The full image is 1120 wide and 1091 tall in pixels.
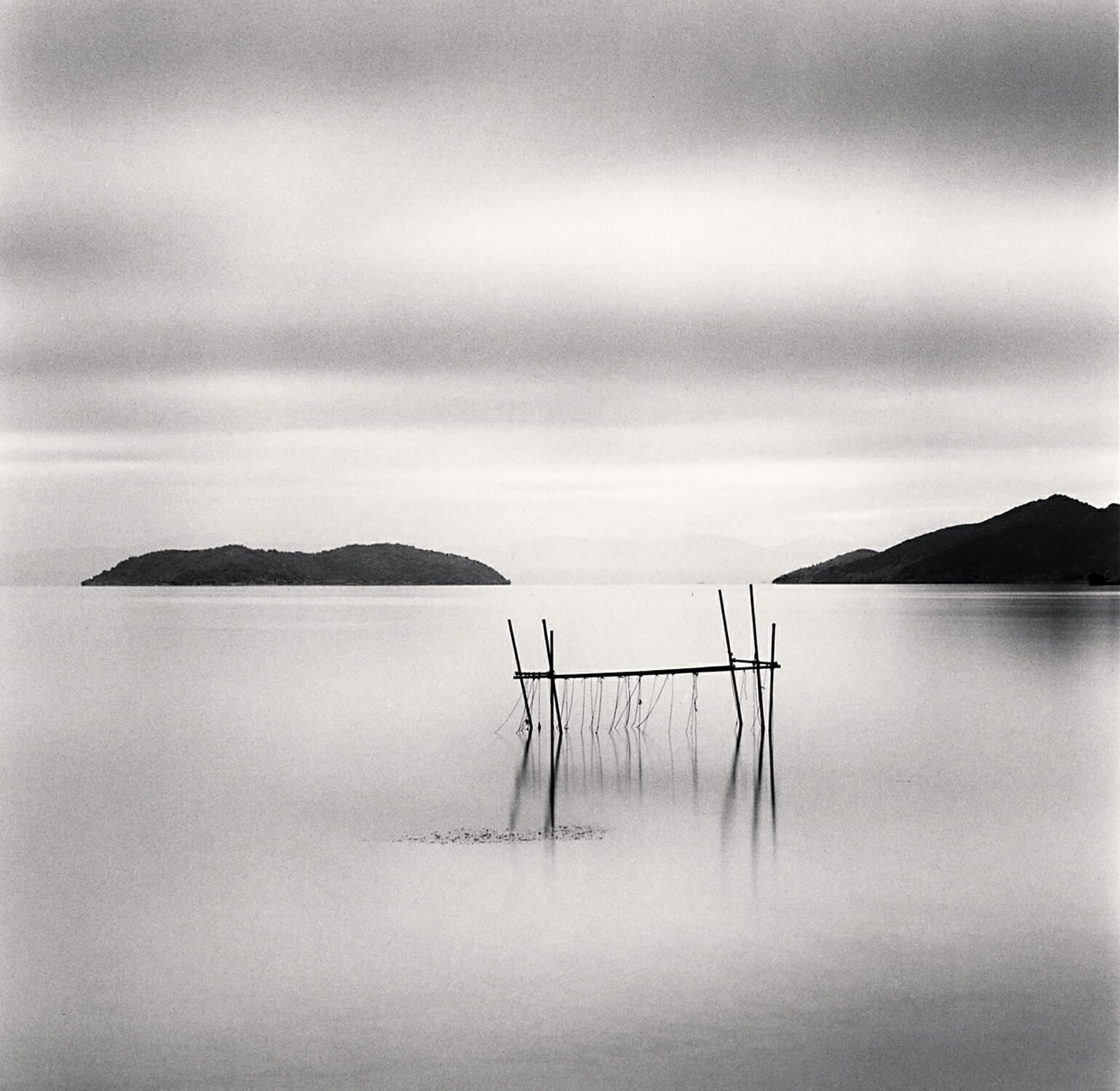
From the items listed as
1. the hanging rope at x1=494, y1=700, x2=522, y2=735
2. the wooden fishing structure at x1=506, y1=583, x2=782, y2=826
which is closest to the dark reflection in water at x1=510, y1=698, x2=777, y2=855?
the wooden fishing structure at x1=506, y1=583, x2=782, y2=826

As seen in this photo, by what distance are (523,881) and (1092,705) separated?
28.1 m

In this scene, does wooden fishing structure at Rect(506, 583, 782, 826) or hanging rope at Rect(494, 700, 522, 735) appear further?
hanging rope at Rect(494, 700, 522, 735)

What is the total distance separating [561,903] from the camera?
1577 cm

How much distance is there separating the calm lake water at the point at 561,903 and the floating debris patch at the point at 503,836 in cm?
33

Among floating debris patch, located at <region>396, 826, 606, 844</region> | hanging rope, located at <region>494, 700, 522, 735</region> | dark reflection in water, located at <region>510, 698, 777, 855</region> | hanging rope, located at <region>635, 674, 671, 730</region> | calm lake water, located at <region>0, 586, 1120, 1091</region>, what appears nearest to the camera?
calm lake water, located at <region>0, 586, 1120, 1091</region>

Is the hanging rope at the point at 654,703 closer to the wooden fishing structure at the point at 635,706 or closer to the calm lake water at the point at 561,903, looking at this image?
the wooden fishing structure at the point at 635,706

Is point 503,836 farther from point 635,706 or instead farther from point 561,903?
point 635,706

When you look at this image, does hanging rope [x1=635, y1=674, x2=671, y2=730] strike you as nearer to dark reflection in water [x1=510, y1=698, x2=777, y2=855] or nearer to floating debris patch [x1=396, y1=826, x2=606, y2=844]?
dark reflection in water [x1=510, y1=698, x2=777, y2=855]

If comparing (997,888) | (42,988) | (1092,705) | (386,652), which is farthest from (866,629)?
(42,988)

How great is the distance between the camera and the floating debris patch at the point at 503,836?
65.0ft

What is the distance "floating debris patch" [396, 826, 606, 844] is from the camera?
19.8 meters

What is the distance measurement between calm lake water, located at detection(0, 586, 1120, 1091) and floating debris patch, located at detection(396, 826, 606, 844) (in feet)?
1.08

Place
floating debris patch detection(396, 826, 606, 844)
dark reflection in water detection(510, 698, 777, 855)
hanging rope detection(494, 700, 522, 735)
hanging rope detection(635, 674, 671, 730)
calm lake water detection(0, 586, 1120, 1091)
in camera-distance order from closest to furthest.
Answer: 1. calm lake water detection(0, 586, 1120, 1091)
2. floating debris patch detection(396, 826, 606, 844)
3. dark reflection in water detection(510, 698, 777, 855)
4. hanging rope detection(494, 700, 522, 735)
5. hanging rope detection(635, 674, 671, 730)

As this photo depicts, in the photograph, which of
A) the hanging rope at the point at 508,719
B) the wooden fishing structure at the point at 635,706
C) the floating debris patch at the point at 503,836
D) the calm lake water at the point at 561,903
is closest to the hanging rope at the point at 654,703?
the wooden fishing structure at the point at 635,706
